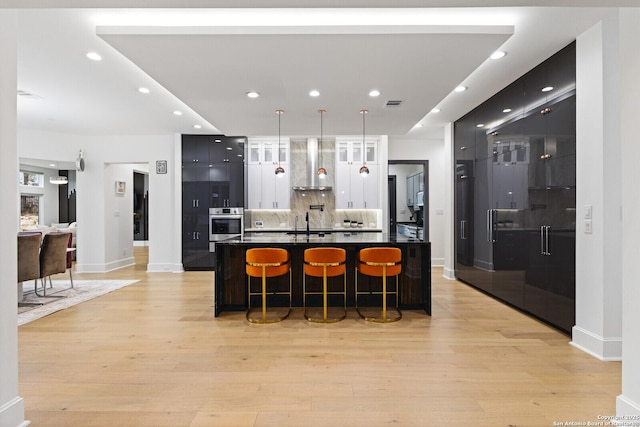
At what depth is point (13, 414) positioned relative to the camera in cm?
200

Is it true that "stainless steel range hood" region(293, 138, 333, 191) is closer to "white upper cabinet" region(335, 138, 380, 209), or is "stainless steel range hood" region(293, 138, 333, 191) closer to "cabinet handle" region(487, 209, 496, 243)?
"white upper cabinet" region(335, 138, 380, 209)

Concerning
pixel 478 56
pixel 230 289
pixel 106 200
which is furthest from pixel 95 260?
pixel 478 56

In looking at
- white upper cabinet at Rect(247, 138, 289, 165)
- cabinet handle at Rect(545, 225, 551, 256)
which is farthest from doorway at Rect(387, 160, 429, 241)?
cabinet handle at Rect(545, 225, 551, 256)

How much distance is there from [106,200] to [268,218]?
3.58 meters

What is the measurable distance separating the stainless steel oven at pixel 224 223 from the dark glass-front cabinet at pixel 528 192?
4518mm

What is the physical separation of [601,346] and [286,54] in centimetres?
381

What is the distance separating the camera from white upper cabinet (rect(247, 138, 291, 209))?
24.6 ft

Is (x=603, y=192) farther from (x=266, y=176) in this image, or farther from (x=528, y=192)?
(x=266, y=176)

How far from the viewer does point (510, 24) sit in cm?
304

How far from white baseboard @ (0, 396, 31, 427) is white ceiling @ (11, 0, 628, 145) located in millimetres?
2238

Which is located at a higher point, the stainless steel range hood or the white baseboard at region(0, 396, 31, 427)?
the stainless steel range hood

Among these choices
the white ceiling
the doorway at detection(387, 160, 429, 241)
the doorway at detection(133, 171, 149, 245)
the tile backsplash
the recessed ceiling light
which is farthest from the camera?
the doorway at detection(133, 171, 149, 245)

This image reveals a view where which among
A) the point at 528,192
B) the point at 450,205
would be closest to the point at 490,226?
the point at 528,192

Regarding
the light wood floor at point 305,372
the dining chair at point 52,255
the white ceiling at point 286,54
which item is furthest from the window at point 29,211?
the light wood floor at point 305,372
